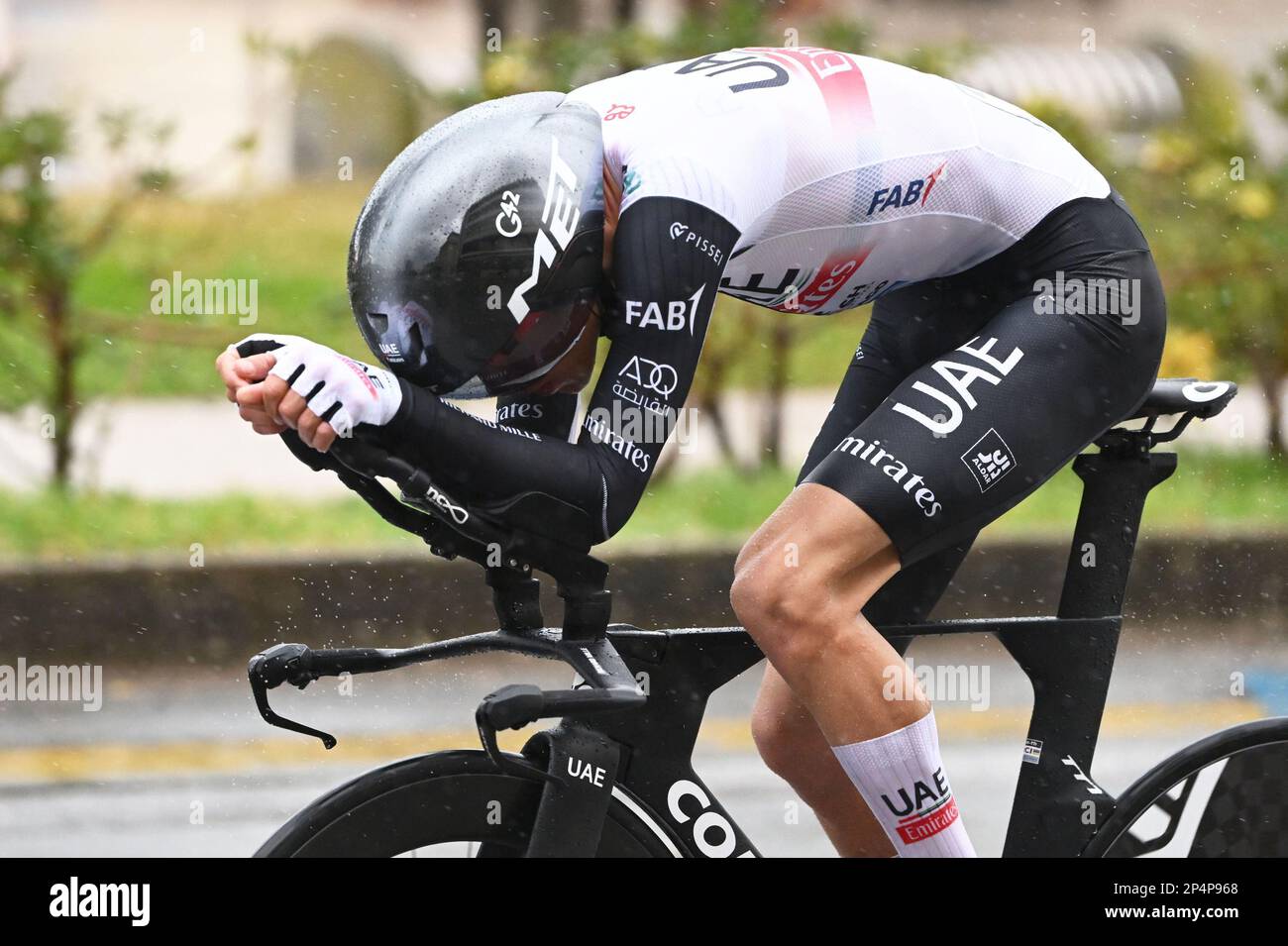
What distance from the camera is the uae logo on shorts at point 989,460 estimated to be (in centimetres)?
255

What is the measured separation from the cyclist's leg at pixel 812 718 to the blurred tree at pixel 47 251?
4.43 metres

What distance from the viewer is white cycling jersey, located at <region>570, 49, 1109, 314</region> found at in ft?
8.10

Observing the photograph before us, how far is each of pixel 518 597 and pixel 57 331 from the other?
4662 mm

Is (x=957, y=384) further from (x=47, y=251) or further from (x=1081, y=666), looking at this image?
(x=47, y=251)

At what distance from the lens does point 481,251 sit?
2295 mm

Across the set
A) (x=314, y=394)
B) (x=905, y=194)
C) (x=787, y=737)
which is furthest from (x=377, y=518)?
(x=314, y=394)

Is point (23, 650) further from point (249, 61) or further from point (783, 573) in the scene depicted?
point (783, 573)

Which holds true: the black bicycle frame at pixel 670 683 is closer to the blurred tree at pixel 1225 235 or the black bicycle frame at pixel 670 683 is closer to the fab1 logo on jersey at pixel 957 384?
the fab1 logo on jersey at pixel 957 384

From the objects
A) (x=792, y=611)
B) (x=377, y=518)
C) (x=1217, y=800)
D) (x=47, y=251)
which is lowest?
(x=377, y=518)

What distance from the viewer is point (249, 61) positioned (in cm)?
725

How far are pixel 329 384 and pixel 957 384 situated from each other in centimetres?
96

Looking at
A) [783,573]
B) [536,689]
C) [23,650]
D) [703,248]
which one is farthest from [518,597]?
[23,650]

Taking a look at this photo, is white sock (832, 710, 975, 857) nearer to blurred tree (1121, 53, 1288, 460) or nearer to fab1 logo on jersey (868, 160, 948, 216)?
fab1 logo on jersey (868, 160, 948, 216)

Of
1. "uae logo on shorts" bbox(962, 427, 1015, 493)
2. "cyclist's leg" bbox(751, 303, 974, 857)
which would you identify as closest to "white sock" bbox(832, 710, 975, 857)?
"cyclist's leg" bbox(751, 303, 974, 857)
